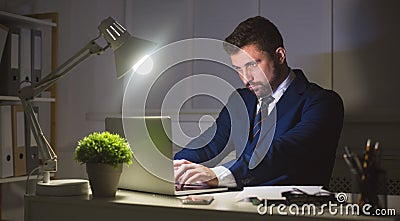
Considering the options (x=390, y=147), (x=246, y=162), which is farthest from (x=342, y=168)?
(x=246, y=162)

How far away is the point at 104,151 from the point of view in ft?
5.81

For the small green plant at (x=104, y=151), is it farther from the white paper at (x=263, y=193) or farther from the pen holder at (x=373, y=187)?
the pen holder at (x=373, y=187)

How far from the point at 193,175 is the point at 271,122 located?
3.83 feet

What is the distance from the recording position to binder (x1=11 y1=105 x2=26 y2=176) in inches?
126

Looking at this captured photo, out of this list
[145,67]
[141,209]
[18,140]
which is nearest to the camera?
[141,209]

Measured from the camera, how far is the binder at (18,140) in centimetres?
321

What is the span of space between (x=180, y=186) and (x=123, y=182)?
0.65 ft

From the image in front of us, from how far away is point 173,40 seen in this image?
3396 mm

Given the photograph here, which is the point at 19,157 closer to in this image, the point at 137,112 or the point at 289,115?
the point at 137,112

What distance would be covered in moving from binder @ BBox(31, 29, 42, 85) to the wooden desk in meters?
1.67

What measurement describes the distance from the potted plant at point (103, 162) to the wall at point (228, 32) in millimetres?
1516

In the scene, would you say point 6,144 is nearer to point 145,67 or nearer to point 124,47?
point 145,67

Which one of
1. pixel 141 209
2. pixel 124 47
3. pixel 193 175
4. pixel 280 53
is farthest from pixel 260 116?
pixel 141 209

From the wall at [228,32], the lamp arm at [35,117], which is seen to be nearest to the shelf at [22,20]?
the wall at [228,32]
